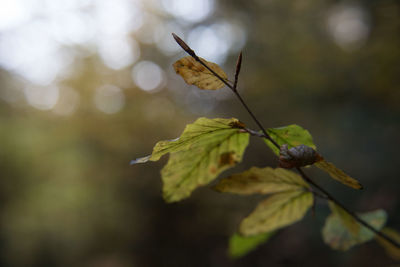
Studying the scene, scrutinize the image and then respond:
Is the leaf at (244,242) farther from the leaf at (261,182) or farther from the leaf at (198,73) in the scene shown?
the leaf at (198,73)

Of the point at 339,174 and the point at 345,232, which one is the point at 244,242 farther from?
the point at 339,174

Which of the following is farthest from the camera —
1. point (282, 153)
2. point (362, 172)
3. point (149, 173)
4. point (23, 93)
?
point (23, 93)

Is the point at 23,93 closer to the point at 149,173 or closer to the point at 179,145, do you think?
the point at 149,173

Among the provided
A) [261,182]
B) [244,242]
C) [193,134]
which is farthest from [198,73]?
[244,242]

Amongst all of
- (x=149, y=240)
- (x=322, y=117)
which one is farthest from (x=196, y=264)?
(x=322, y=117)

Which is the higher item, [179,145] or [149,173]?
[179,145]

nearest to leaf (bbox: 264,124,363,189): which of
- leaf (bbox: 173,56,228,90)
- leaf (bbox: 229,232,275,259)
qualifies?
leaf (bbox: 173,56,228,90)
